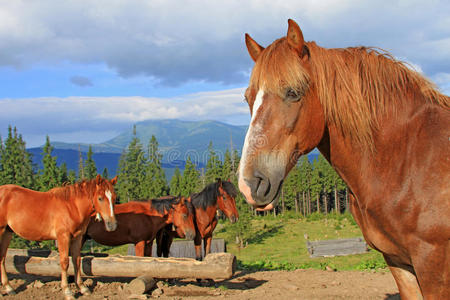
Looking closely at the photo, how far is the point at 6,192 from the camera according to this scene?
7102 millimetres

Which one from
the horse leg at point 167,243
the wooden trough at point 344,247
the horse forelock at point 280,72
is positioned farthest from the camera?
the wooden trough at point 344,247

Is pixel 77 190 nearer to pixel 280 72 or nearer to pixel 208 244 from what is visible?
pixel 208 244

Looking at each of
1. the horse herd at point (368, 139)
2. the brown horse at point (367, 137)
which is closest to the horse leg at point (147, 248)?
the horse herd at point (368, 139)

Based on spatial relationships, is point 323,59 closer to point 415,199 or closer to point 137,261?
point 415,199

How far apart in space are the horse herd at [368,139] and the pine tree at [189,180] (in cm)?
4085

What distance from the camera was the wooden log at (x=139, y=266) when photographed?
22.6 ft

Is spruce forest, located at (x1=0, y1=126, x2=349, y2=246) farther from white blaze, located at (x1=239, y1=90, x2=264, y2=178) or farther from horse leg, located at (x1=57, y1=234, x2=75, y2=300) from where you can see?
white blaze, located at (x1=239, y1=90, x2=264, y2=178)

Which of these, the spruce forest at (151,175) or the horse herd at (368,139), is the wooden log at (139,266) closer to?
the horse herd at (368,139)

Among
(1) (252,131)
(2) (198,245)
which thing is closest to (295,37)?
(1) (252,131)

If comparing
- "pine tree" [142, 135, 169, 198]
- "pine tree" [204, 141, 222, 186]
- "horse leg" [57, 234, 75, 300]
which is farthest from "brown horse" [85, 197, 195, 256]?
"pine tree" [204, 141, 222, 186]

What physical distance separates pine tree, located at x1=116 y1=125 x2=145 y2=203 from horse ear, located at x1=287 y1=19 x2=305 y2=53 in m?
36.3

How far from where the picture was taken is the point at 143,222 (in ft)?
29.0

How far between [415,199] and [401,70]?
85 cm

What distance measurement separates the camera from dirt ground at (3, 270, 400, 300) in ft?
22.5
